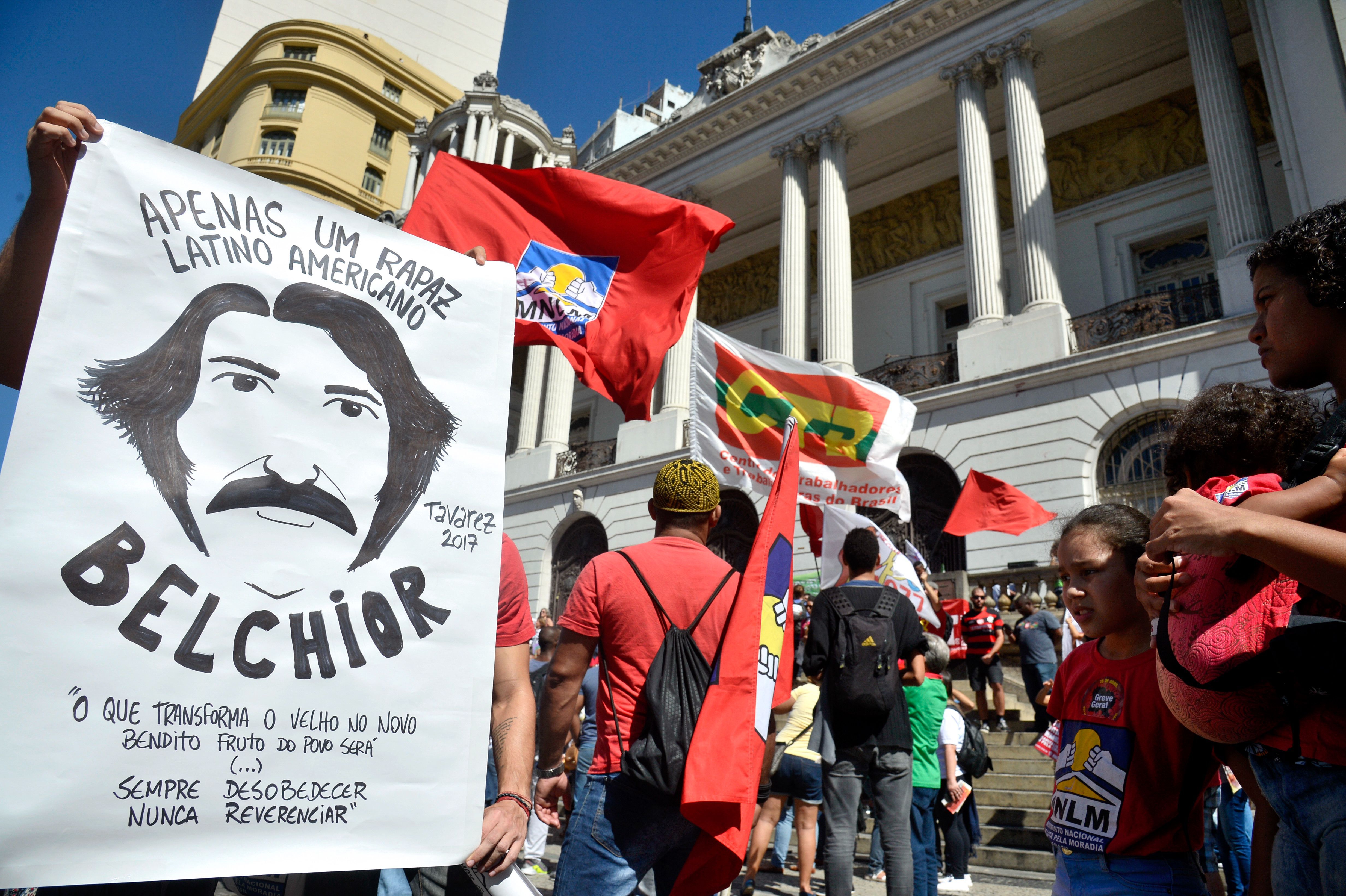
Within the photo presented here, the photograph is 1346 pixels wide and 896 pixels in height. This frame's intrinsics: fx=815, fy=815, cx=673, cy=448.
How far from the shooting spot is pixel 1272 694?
1.50 m

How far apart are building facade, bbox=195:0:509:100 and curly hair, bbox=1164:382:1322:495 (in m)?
45.4

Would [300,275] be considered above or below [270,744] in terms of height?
above

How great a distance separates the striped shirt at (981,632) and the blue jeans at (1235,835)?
459 centimetres

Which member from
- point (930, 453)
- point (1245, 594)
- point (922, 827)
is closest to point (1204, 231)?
point (930, 453)

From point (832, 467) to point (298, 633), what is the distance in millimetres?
5736

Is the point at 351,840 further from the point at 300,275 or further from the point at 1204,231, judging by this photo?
the point at 1204,231

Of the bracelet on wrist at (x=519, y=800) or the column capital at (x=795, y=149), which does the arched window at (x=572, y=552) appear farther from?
the bracelet on wrist at (x=519, y=800)

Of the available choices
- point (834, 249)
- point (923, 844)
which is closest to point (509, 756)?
point (923, 844)

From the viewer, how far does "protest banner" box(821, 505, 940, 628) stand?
6371 mm

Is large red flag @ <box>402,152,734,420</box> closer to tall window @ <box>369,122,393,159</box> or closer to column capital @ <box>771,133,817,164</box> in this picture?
column capital @ <box>771,133,817,164</box>

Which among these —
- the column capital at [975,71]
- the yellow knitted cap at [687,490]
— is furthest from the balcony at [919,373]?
the yellow knitted cap at [687,490]

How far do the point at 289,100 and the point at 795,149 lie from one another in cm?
2700

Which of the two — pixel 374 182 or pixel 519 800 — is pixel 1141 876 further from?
pixel 374 182

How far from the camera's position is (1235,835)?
4230 mm
